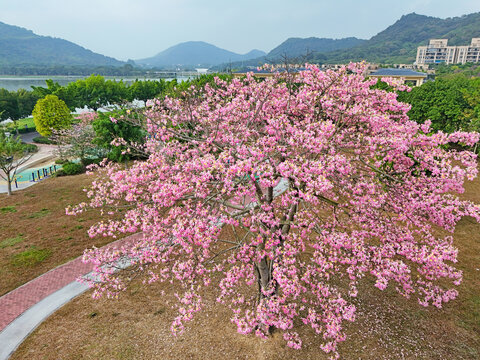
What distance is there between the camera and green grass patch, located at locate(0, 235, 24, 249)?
14.7 meters

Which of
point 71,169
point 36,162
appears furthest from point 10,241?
point 36,162

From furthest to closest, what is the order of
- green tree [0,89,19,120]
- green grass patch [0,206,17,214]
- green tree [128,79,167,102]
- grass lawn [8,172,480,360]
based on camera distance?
green tree [128,79,167,102], green tree [0,89,19,120], green grass patch [0,206,17,214], grass lawn [8,172,480,360]

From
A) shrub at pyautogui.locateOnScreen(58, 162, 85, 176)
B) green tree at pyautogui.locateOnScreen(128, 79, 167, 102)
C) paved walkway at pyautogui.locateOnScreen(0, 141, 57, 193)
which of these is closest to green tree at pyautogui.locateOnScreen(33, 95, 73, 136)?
paved walkway at pyautogui.locateOnScreen(0, 141, 57, 193)

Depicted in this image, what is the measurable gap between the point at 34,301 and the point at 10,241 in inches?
244

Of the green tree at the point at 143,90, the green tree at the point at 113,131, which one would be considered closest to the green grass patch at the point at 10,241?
the green tree at the point at 113,131

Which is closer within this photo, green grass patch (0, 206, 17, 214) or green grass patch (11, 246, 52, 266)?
green grass patch (11, 246, 52, 266)

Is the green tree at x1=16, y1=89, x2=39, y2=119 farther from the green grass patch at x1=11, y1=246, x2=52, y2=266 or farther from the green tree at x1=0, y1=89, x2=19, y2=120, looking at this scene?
the green grass patch at x1=11, y1=246, x2=52, y2=266

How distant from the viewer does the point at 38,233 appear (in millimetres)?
15922

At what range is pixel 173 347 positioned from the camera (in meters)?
8.57

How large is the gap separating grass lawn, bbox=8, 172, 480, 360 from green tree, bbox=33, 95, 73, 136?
107ft

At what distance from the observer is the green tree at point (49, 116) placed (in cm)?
3569

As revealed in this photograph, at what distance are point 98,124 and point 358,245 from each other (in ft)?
79.5

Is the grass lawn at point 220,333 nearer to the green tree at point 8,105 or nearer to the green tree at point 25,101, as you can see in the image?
the green tree at point 8,105

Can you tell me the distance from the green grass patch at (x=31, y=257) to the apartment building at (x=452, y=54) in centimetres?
24054
